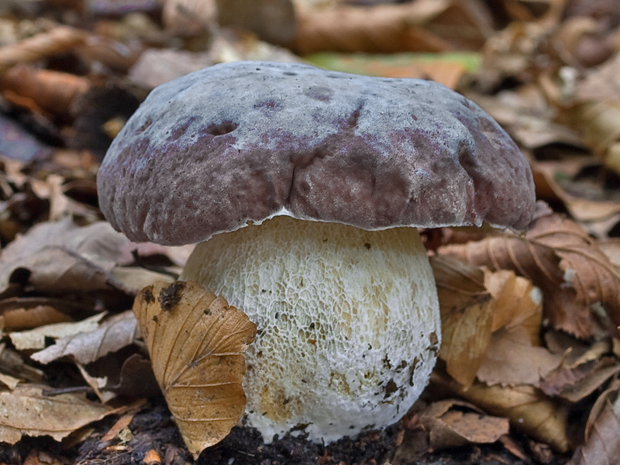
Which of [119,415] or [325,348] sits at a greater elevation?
[325,348]

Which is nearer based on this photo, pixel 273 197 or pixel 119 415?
pixel 273 197

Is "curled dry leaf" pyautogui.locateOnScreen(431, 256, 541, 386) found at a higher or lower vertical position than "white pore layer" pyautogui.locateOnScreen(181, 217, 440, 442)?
lower

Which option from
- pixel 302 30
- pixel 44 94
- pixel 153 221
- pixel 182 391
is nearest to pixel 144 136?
pixel 153 221

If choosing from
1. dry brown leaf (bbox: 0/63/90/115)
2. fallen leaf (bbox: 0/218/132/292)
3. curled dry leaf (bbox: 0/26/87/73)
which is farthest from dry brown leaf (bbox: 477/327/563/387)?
curled dry leaf (bbox: 0/26/87/73)

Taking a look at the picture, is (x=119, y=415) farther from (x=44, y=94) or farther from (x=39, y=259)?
(x=44, y=94)

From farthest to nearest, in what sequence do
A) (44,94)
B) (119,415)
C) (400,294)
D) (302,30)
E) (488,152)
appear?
(302,30) → (44,94) → (119,415) → (400,294) → (488,152)

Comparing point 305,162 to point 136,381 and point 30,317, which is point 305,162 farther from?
point 30,317

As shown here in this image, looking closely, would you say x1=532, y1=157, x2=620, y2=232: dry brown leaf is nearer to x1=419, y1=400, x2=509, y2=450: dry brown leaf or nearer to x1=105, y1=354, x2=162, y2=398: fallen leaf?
x1=419, y1=400, x2=509, y2=450: dry brown leaf
